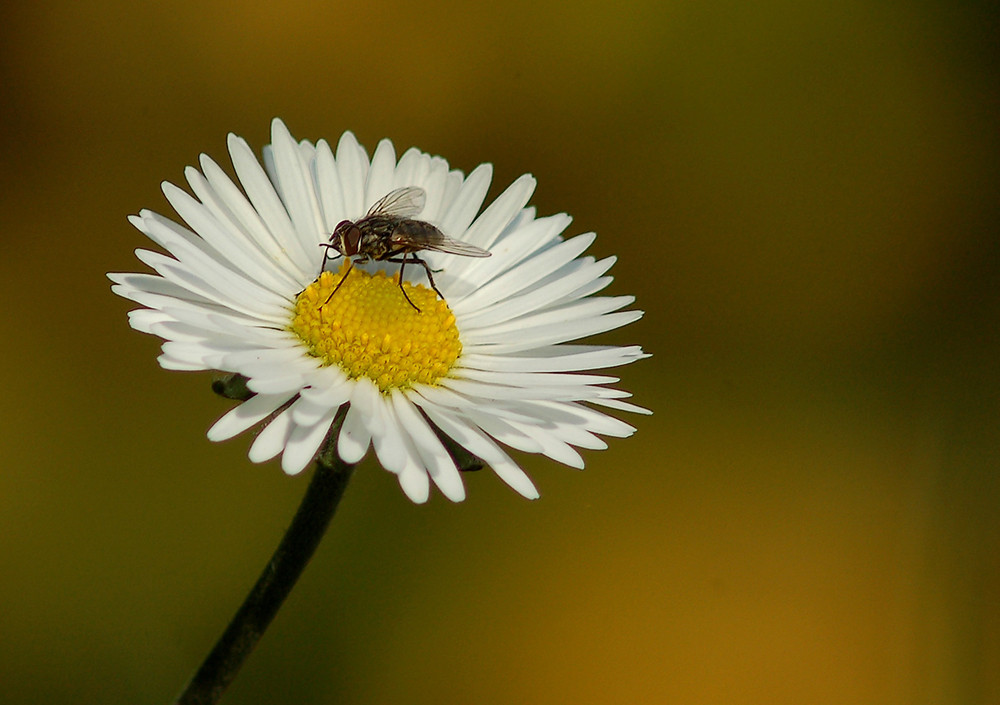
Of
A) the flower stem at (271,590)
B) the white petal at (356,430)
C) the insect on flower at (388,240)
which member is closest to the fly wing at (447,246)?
the insect on flower at (388,240)

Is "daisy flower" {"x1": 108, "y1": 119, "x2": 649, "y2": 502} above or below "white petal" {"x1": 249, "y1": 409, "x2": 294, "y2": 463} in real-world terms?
above

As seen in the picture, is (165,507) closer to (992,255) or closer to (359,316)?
(359,316)

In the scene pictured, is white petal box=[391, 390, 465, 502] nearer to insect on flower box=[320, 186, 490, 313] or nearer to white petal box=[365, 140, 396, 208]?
insect on flower box=[320, 186, 490, 313]

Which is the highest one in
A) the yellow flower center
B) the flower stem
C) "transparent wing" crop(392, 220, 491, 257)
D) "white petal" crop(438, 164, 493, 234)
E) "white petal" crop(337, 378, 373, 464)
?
"white petal" crop(438, 164, 493, 234)

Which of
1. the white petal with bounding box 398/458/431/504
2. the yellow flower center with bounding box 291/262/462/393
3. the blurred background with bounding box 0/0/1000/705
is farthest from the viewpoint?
the blurred background with bounding box 0/0/1000/705

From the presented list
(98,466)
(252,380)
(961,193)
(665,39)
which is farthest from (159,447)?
(961,193)

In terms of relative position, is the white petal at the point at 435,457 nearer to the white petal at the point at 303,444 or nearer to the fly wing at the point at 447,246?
the white petal at the point at 303,444

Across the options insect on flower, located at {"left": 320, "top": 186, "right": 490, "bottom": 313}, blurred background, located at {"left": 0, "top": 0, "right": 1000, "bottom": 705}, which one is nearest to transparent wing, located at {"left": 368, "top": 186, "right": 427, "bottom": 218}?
insect on flower, located at {"left": 320, "top": 186, "right": 490, "bottom": 313}
